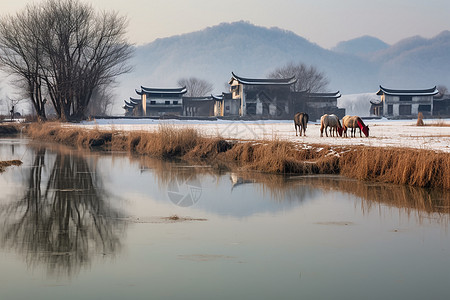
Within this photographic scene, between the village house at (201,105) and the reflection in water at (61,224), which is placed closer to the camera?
the reflection in water at (61,224)

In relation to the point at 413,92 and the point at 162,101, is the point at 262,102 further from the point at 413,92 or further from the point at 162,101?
the point at 413,92

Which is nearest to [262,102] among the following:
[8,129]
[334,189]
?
[8,129]

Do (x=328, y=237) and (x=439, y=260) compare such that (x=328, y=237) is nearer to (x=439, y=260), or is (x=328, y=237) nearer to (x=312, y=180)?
(x=439, y=260)

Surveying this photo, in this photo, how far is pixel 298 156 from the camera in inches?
671

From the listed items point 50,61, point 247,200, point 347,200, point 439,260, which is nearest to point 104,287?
point 439,260

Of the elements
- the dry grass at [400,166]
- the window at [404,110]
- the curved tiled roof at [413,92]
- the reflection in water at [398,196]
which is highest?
the curved tiled roof at [413,92]

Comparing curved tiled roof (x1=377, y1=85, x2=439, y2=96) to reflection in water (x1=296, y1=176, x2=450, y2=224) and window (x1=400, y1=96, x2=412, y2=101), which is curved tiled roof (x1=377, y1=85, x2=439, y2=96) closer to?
window (x1=400, y1=96, x2=412, y2=101)

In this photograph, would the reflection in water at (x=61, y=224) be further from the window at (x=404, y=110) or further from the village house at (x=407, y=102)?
the window at (x=404, y=110)

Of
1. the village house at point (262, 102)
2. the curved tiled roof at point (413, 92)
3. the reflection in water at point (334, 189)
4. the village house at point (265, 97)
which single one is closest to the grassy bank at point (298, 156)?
the reflection in water at point (334, 189)

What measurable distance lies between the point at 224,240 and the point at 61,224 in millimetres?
3037

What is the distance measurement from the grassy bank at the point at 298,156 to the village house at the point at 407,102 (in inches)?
2347

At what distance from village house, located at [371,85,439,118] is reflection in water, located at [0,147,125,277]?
70209 millimetres

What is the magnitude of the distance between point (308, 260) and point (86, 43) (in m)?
45.7

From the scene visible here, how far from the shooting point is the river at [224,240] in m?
6.27
